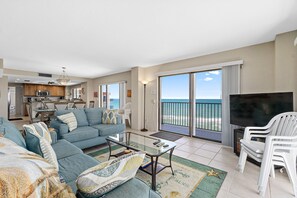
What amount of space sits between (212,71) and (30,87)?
34.8 ft

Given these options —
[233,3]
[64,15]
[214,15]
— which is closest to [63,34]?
[64,15]

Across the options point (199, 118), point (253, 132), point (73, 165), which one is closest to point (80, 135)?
point (73, 165)

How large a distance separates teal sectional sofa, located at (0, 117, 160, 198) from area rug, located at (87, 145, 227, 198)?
2.72 ft

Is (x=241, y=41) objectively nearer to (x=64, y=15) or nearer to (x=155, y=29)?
(x=155, y=29)

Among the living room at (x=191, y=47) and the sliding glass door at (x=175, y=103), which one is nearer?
the living room at (x=191, y=47)

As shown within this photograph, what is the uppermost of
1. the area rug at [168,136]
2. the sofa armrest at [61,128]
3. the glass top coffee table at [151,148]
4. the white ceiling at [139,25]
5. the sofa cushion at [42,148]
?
the white ceiling at [139,25]

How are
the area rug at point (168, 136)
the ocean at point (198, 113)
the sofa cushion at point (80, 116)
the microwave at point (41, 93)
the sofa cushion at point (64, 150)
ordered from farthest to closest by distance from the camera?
the microwave at point (41, 93) → the ocean at point (198, 113) → the area rug at point (168, 136) → the sofa cushion at point (80, 116) → the sofa cushion at point (64, 150)

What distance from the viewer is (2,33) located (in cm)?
243

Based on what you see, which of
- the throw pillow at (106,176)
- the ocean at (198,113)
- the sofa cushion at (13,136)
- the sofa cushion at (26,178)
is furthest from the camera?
the ocean at (198,113)

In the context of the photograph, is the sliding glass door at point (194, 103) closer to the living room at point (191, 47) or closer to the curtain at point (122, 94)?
the living room at point (191, 47)

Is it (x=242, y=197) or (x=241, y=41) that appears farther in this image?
(x=241, y=41)

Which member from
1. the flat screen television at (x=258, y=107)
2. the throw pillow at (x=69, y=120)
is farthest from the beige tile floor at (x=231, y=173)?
the throw pillow at (x=69, y=120)

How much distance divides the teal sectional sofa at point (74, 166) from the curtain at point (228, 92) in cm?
289

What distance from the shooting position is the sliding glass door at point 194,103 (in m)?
3.90
